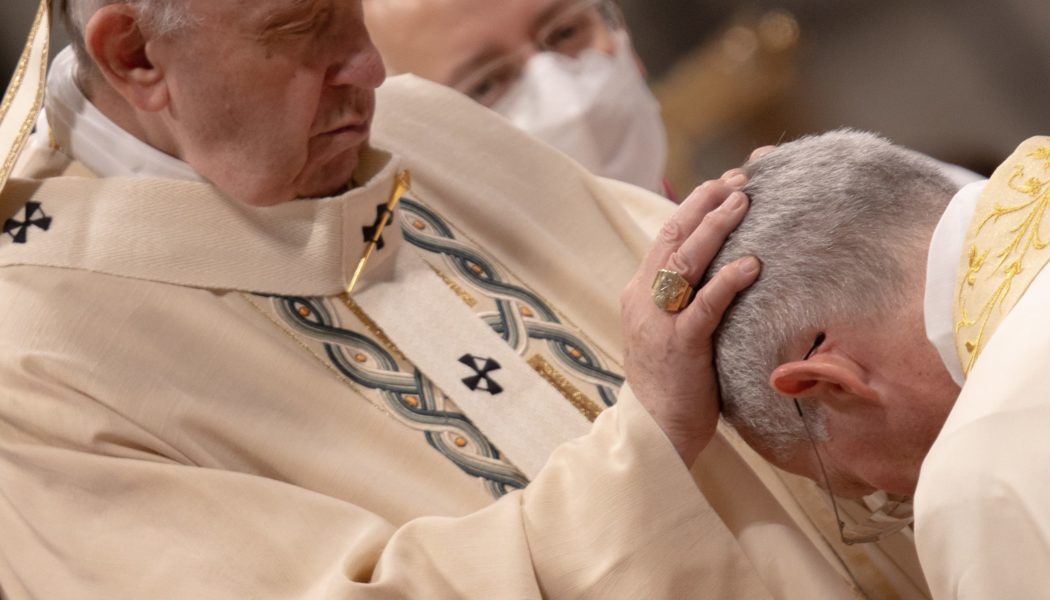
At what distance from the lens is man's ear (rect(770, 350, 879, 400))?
190cm

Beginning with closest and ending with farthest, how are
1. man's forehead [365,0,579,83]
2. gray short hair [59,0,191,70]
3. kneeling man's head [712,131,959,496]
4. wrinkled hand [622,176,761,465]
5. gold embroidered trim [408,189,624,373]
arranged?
kneeling man's head [712,131,959,496], wrinkled hand [622,176,761,465], gray short hair [59,0,191,70], gold embroidered trim [408,189,624,373], man's forehead [365,0,579,83]

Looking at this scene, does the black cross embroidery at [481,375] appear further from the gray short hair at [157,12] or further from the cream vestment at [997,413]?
the cream vestment at [997,413]

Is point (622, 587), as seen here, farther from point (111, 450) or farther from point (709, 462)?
point (111, 450)

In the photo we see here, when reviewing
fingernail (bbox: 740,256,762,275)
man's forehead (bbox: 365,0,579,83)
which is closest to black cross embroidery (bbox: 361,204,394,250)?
fingernail (bbox: 740,256,762,275)

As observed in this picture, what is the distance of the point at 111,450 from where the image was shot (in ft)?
7.09

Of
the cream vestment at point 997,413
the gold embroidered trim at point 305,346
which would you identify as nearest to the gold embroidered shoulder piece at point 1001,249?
the cream vestment at point 997,413

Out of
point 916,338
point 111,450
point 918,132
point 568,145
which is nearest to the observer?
point 916,338

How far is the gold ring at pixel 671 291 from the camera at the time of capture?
2.04m

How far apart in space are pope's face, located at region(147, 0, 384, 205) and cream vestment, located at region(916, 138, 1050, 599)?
1.02 m

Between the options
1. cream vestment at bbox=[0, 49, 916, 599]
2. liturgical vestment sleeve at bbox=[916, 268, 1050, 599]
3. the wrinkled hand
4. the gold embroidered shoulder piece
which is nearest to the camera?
liturgical vestment sleeve at bbox=[916, 268, 1050, 599]

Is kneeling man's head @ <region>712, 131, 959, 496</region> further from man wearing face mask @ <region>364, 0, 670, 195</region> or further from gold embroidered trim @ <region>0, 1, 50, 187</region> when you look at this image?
man wearing face mask @ <region>364, 0, 670, 195</region>

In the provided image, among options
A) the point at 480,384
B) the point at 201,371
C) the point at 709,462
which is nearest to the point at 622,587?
the point at 709,462

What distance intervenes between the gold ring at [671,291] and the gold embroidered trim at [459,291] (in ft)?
1.89

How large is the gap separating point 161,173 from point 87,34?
0.26 meters
